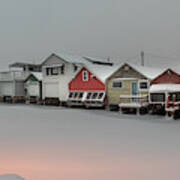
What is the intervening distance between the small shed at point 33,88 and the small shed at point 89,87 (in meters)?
8.22

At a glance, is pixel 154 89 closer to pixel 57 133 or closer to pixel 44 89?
pixel 57 133

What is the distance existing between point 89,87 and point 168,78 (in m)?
8.86

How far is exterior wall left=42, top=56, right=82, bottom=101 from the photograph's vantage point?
2947 cm

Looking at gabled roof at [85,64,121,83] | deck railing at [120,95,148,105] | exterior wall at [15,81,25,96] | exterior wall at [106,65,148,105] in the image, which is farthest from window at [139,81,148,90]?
exterior wall at [15,81,25,96]

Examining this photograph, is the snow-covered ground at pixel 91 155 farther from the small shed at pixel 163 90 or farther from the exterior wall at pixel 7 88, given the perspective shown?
the exterior wall at pixel 7 88

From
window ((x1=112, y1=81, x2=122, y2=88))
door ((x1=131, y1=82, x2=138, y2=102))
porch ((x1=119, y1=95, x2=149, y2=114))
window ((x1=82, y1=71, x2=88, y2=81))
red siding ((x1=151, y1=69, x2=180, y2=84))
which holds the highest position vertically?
window ((x1=82, y1=71, x2=88, y2=81))

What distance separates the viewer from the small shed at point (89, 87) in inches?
980

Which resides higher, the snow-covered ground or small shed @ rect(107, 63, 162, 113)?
small shed @ rect(107, 63, 162, 113)

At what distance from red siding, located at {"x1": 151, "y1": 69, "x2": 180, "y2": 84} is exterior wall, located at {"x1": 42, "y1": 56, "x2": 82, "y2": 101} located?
11.7 m

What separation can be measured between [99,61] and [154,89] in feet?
65.4

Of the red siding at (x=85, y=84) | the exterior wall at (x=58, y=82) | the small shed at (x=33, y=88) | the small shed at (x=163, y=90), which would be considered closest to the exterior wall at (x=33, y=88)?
the small shed at (x=33, y=88)

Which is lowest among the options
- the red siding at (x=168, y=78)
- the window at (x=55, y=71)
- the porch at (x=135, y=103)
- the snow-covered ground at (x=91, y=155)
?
the snow-covered ground at (x=91, y=155)

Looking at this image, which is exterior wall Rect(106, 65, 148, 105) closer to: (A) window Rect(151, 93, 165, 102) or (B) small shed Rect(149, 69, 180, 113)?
(A) window Rect(151, 93, 165, 102)

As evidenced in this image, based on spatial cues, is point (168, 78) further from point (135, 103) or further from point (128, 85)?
point (135, 103)
